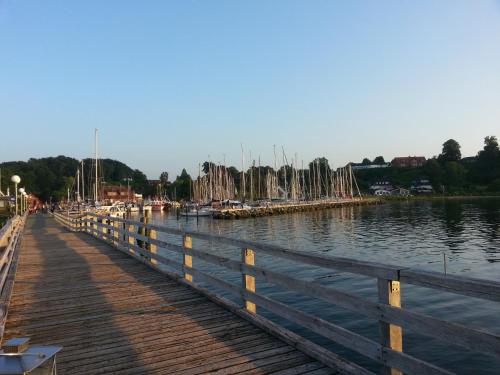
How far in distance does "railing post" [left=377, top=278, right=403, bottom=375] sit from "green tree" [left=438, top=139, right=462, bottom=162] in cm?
18801

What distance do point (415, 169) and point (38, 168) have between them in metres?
158

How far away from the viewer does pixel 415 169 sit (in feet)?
655

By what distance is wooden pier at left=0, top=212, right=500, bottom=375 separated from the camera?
154 inches

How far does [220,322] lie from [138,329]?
47.6 inches

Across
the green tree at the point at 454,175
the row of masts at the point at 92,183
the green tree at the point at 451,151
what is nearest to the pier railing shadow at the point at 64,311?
the row of masts at the point at 92,183

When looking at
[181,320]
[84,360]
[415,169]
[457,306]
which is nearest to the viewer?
[84,360]

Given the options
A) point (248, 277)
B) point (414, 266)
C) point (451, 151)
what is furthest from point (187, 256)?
point (451, 151)

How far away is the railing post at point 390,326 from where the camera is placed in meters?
4.14

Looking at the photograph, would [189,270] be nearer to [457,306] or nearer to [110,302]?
[110,302]

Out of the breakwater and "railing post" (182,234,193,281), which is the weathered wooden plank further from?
the breakwater

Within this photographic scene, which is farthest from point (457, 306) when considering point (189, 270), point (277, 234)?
point (277, 234)

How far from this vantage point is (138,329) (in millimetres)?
6363

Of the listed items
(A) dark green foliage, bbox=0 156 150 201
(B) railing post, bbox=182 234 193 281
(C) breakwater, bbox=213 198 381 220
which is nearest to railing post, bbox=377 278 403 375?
(B) railing post, bbox=182 234 193 281

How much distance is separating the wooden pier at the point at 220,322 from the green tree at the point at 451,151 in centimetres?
18468
